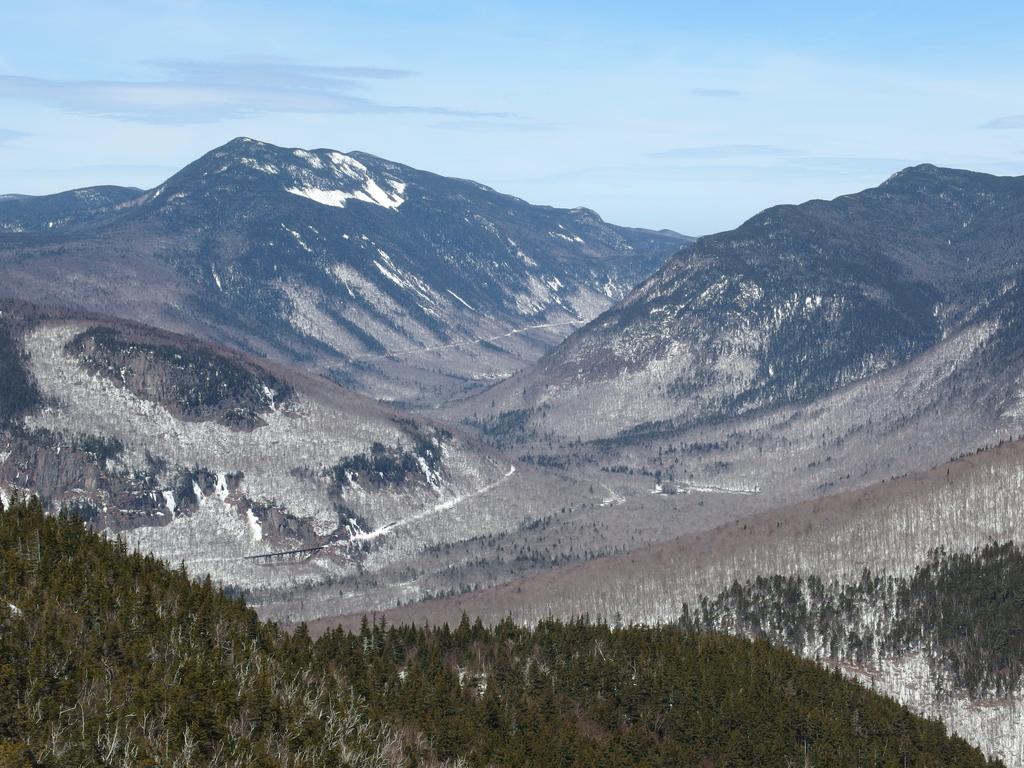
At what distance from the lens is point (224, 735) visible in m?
127

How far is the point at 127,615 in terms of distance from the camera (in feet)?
500

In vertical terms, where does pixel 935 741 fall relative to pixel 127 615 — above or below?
below

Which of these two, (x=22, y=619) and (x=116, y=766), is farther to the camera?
(x=22, y=619)

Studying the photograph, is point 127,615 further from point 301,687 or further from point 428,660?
point 428,660

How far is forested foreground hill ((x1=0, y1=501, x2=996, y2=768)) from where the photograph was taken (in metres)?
125

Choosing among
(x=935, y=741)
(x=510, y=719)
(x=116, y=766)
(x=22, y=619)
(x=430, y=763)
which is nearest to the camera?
(x=116, y=766)

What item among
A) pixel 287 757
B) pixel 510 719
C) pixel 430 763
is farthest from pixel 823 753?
pixel 287 757

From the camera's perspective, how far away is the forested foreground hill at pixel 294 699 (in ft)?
409

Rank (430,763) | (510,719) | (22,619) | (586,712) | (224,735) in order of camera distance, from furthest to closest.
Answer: (586,712)
(510,719)
(430,763)
(22,619)
(224,735)

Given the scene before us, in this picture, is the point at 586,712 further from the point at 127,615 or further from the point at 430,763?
the point at 127,615

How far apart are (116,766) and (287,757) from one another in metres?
20.3

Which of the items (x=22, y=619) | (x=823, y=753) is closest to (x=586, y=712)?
(x=823, y=753)

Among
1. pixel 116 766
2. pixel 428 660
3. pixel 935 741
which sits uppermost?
pixel 116 766

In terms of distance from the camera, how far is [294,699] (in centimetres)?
14438
